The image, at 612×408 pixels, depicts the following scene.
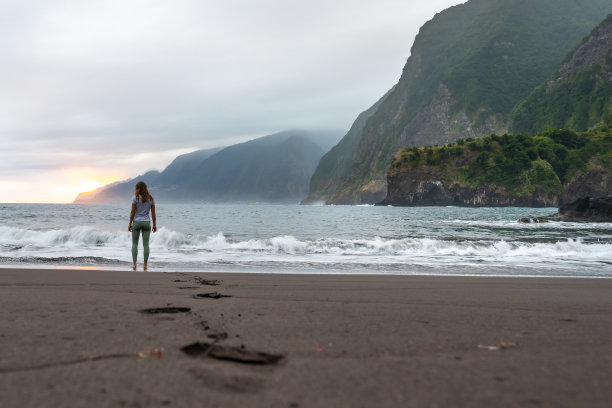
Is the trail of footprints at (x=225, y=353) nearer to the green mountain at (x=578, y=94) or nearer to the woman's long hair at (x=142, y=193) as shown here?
the woman's long hair at (x=142, y=193)

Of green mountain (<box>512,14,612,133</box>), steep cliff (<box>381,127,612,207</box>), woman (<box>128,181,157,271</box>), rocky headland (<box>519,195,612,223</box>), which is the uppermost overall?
green mountain (<box>512,14,612,133</box>)

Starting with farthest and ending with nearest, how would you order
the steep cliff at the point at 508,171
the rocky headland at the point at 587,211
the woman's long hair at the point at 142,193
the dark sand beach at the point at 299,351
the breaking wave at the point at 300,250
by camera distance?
the steep cliff at the point at 508,171, the rocky headland at the point at 587,211, the breaking wave at the point at 300,250, the woman's long hair at the point at 142,193, the dark sand beach at the point at 299,351

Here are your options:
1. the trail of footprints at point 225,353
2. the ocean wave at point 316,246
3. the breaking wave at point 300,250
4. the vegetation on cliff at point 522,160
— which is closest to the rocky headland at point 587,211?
the ocean wave at point 316,246

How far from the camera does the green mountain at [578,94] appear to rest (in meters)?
132

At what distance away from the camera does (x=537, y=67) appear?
18688cm

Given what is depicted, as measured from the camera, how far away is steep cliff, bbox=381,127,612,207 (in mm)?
104250

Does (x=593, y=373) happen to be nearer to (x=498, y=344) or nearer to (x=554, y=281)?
(x=498, y=344)

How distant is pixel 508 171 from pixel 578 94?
52.0 m

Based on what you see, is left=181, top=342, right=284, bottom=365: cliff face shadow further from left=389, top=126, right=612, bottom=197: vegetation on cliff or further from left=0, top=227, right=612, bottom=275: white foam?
left=389, top=126, right=612, bottom=197: vegetation on cliff

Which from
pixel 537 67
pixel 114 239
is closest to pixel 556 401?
pixel 114 239

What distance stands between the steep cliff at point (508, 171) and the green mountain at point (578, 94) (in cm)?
2245

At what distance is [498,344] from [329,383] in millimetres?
1511

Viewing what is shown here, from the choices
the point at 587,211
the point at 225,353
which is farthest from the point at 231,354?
the point at 587,211

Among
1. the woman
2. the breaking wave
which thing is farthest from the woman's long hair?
the breaking wave
